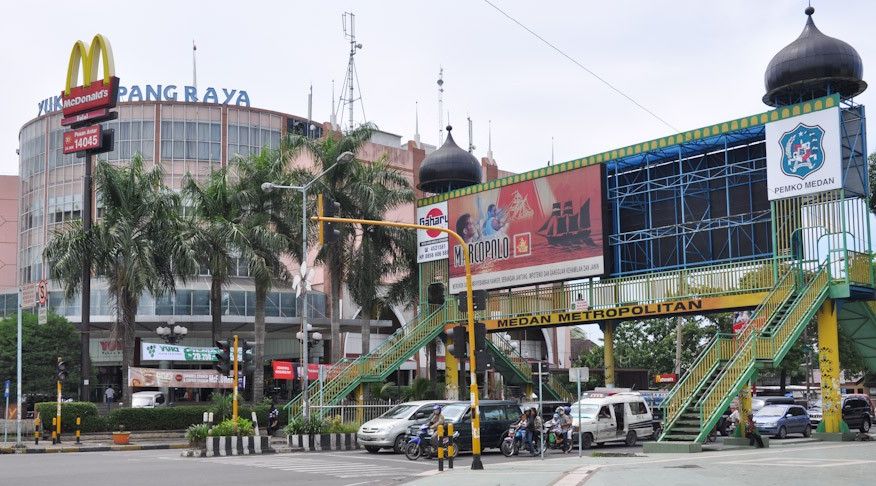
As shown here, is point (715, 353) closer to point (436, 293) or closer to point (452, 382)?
point (452, 382)

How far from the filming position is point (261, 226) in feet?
151

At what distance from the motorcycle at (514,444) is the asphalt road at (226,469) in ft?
1.25

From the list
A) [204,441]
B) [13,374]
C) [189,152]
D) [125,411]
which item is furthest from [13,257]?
[204,441]

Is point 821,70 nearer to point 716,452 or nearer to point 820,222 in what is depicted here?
point 820,222

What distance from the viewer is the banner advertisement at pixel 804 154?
109ft

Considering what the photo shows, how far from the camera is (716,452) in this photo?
29.5 metres

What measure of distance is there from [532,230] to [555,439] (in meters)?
12.3

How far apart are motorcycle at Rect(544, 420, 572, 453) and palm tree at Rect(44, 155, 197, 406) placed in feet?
62.4

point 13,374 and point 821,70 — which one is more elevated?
point 821,70

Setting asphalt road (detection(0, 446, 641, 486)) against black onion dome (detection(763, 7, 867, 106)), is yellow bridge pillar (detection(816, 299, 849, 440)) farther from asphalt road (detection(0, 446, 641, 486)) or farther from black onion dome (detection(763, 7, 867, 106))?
asphalt road (detection(0, 446, 641, 486))

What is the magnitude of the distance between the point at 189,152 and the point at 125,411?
3744 cm

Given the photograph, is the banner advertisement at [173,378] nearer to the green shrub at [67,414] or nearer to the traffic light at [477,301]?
the green shrub at [67,414]

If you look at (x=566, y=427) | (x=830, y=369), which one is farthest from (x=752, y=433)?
(x=566, y=427)

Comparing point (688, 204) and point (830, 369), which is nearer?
point (830, 369)
